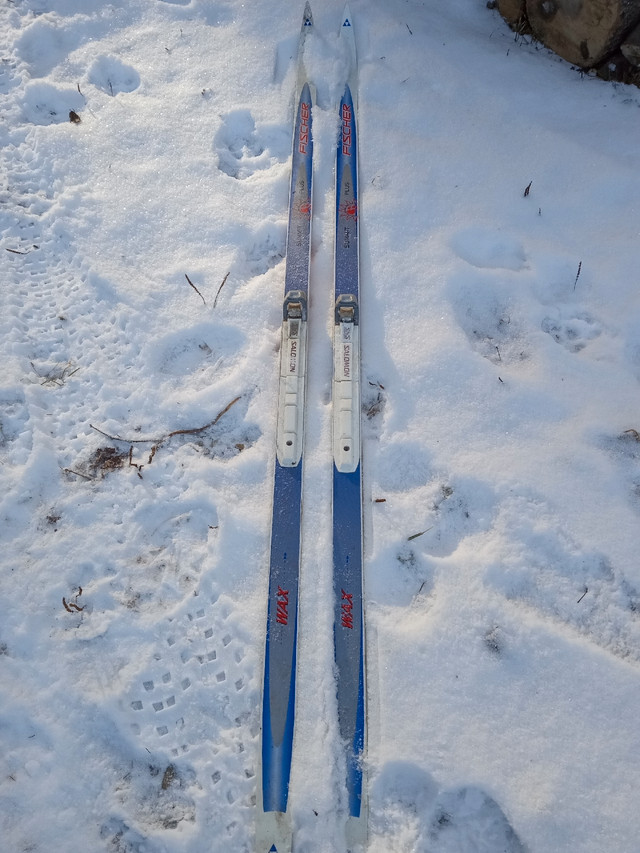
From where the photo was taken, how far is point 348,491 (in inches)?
116

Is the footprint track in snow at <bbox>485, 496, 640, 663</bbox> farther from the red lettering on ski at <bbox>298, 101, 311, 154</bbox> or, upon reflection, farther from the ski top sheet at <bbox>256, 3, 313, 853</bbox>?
the red lettering on ski at <bbox>298, 101, 311, 154</bbox>

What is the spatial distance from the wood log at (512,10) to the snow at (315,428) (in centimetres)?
23

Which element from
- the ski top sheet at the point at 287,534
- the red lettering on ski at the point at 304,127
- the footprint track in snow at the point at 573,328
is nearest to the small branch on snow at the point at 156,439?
the ski top sheet at the point at 287,534

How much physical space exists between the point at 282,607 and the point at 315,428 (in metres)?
0.97

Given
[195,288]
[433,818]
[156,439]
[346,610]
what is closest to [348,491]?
[346,610]

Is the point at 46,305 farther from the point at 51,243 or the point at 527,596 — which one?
the point at 527,596

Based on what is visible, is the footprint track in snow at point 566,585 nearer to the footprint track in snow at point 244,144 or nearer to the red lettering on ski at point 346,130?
the red lettering on ski at point 346,130

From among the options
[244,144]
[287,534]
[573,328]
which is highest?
[244,144]

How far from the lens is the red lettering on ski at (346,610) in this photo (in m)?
2.68

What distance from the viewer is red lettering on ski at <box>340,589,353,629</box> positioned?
2.68 m

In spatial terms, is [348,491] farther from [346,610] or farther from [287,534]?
[346,610]

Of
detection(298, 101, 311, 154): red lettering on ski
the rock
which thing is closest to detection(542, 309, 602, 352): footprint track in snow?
the rock

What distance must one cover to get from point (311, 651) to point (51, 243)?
292 centimetres

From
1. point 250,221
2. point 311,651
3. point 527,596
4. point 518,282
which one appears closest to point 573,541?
point 527,596
